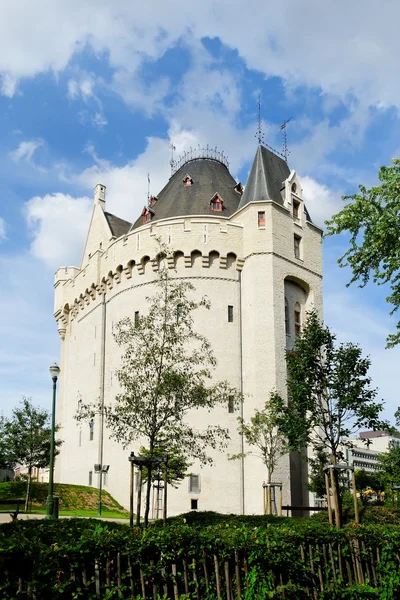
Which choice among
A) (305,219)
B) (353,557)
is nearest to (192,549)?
(353,557)

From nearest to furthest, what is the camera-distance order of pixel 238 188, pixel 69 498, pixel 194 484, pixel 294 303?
pixel 194 484
pixel 69 498
pixel 294 303
pixel 238 188

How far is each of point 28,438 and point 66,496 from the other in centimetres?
434

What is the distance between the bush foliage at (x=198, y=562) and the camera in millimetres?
7168

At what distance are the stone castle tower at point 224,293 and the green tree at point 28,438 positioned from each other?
5380 mm

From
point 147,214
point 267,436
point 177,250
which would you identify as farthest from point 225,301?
point 147,214

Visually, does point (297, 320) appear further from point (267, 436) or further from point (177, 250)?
point (267, 436)

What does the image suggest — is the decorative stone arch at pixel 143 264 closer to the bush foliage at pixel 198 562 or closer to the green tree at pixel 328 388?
the green tree at pixel 328 388

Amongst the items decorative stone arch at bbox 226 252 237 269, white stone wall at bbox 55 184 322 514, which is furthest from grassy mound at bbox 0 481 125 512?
decorative stone arch at bbox 226 252 237 269

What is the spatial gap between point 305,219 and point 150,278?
11.9 meters

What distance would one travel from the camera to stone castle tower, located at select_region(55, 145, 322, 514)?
125ft

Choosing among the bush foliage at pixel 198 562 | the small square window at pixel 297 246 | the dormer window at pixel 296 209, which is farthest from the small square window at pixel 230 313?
the bush foliage at pixel 198 562

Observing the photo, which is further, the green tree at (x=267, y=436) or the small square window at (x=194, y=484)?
the small square window at (x=194, y=484)

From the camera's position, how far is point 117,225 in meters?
54.5

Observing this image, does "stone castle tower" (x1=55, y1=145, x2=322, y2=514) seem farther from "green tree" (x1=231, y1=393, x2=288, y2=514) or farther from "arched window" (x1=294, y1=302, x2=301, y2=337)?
"green tree" (x1=231, y1=393, x2=288, y2=514)
